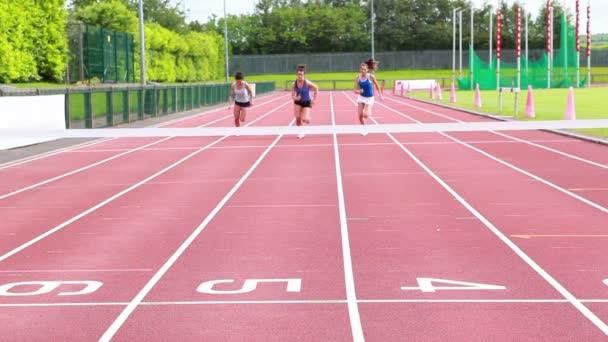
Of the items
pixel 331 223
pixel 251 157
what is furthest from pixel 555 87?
pixel 331 223

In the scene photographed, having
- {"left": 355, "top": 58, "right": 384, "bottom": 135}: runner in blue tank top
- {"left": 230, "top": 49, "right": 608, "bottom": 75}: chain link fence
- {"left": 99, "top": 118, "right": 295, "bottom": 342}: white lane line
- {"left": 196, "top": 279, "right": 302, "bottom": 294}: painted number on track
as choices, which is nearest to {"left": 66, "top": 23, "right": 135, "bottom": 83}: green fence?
{"left": 355, "top": 58, "right": 384, "bottom": 135}: runner in blue tank top

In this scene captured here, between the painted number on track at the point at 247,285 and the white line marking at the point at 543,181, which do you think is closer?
the painted number on track at the point at 247,285

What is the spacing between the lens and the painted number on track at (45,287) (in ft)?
25.6

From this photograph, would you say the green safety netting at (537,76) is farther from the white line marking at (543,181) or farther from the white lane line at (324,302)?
the white lane line at (324,302)

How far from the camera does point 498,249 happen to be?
957 cm

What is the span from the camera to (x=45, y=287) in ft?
26.4

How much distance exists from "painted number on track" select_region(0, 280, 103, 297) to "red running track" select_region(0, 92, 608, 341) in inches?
0.8

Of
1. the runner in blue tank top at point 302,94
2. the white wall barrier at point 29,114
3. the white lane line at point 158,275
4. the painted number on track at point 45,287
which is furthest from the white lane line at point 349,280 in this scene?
the white wall barrier at point 29,114

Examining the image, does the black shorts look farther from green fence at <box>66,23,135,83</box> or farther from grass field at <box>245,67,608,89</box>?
grass field at <box>245,67,608,89</box>

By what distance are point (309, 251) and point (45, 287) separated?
101 inches

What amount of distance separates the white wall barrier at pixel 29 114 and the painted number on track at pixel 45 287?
46.1ft

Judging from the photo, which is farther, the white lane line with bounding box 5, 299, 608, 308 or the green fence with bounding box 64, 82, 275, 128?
the green fence with bounding box 64, 82, 275, 128

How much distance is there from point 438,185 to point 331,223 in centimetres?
408

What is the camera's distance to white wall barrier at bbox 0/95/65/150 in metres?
22.8
